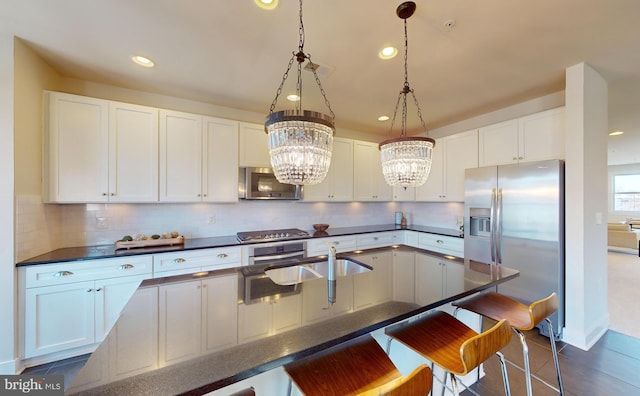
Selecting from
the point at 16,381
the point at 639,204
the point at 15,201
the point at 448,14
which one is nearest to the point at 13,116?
the point at 15,201

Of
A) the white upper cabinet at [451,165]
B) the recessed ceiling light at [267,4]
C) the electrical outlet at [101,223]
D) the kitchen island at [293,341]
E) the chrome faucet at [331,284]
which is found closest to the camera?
the kitchen island at [293,341]

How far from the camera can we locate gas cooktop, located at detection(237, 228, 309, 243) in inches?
114

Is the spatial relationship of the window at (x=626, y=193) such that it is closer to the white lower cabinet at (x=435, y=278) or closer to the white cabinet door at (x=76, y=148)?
the white lower cabinet at (x=435, y=278)

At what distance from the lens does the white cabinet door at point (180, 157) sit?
8.74ft

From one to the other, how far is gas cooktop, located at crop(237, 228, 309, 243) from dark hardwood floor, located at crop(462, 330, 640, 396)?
2.24m

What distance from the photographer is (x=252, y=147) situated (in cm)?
313

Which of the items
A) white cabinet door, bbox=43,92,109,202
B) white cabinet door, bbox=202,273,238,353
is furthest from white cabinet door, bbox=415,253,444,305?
white cabinet door, bbox=43,92,109,202

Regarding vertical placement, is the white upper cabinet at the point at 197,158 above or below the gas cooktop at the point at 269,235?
above

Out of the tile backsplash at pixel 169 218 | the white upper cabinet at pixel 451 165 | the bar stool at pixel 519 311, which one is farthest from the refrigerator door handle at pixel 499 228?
the bar stool at pixel 519 311

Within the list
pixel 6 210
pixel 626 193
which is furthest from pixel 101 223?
pixel 626 193

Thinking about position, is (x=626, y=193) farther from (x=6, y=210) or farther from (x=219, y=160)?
(x=6, y=210)

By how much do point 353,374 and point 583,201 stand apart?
271cm

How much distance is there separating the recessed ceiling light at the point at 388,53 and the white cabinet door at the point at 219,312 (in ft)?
6.92

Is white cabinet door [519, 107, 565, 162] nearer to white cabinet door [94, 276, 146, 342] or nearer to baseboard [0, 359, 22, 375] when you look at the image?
white cabinet door [94, 276, 146, 342]
